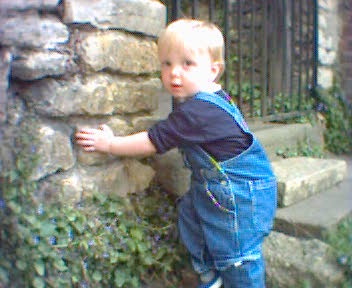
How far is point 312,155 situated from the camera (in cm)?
358

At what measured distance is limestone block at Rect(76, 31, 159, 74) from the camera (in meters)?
1.98

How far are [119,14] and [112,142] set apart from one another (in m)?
0.50

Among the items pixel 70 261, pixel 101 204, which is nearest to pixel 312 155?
pixel 101 204

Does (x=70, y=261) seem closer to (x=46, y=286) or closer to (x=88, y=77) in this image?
(x=46, y=286)

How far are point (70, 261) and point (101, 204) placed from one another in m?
0.28

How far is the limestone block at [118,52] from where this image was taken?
1979mm

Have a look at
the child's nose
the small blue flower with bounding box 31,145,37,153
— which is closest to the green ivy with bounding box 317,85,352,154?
the child's nose

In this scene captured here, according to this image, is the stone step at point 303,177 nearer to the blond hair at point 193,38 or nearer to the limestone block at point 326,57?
the blond hair at point 193,38

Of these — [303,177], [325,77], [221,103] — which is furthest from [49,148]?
[325,77]

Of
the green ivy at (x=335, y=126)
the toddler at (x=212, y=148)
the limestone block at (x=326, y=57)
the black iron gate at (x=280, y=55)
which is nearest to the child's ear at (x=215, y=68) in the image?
the toddler at (x=212, y=148)

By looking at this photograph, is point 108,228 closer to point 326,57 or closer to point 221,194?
point 221,194

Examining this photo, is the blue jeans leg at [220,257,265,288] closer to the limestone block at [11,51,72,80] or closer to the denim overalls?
the denim overalls

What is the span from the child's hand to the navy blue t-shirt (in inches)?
6.6

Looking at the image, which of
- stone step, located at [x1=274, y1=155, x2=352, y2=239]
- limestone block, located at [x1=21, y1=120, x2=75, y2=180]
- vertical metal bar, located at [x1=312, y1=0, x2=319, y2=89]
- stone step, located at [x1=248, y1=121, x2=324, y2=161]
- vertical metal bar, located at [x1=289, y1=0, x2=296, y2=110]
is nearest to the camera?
limestone block, located at [x1=21, y1=120, x2=75, y2=180]
